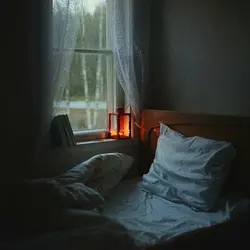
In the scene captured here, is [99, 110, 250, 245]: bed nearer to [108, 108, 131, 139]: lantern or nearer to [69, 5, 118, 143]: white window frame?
[108, 108, 131, 139]: lantern

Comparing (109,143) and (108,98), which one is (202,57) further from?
(109,143)

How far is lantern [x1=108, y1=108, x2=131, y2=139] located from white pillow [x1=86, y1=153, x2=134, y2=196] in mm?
325

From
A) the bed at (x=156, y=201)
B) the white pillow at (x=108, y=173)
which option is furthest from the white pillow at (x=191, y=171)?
the white pillow at (x=108, y=173)

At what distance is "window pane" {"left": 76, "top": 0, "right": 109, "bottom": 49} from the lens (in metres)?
2.84

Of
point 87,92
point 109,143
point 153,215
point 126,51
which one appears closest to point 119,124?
point 109,143

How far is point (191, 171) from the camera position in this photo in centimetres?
241

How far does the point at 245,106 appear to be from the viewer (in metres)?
2.55

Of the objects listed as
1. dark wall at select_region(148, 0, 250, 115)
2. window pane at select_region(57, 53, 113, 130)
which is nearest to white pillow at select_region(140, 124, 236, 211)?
dark wall at select_region(148, 0, 250, 115)

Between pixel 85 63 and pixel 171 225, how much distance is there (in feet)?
4.42

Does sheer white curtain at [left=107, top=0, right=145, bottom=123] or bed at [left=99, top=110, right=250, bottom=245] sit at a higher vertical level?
sheer white curtain at [left=107, top=0, right=145, bottom=123]

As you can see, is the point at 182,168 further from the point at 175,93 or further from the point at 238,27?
the point at 238,27

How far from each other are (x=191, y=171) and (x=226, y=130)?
341 mm

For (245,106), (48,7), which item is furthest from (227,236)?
(48,7)

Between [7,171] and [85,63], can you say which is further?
[85,63]
